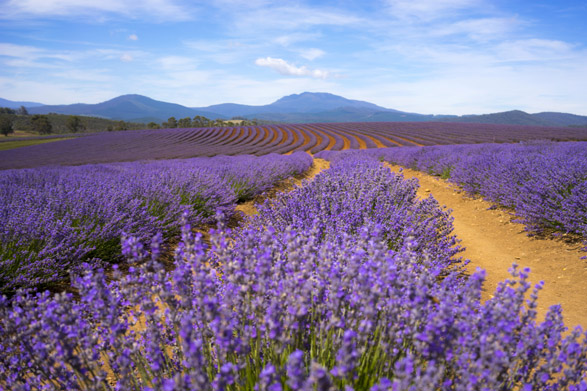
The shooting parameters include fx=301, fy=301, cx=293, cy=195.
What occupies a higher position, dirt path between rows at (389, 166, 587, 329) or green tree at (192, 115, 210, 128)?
green tree at (192, 115, 210, 128)

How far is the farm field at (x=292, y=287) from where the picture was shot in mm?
1120

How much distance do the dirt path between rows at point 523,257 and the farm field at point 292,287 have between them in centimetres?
3

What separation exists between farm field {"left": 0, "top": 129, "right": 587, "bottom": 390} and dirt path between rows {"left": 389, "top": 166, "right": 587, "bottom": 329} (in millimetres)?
34

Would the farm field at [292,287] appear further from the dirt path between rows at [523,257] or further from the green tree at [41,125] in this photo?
the green tree at [41,125]

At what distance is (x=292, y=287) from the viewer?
128 cm

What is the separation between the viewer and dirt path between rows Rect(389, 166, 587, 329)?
2926 mm

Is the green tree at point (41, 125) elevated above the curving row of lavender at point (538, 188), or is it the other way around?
the green tree at point (41, 125)

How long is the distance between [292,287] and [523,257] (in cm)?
410

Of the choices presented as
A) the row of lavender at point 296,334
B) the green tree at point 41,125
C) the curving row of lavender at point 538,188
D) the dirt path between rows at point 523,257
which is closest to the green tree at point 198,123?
the green tree at point 41,125

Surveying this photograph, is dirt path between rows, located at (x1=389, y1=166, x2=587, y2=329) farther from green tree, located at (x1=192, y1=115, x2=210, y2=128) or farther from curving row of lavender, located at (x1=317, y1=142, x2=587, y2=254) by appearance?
green tree, located at (x1=192, y1=115, x2=210, y2=128)

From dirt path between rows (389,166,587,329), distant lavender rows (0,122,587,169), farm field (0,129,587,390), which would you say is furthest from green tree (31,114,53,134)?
dirt path between rows (389,166,587,329)

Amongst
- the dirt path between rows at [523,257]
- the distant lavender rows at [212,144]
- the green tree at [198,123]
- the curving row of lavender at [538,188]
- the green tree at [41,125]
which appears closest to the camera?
the dirt path between rows at [523,257]

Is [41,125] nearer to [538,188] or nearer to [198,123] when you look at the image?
[198,123]

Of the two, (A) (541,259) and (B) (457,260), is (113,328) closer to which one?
(B) (457,260)
